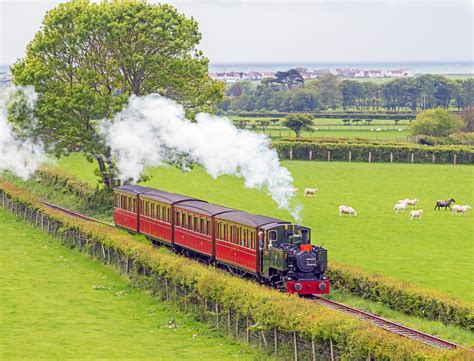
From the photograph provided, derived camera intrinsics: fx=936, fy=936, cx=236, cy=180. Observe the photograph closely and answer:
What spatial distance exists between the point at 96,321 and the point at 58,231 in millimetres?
18596

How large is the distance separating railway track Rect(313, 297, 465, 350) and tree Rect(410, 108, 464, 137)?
79.1m

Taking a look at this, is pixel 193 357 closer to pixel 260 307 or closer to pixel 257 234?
pixel 260 307

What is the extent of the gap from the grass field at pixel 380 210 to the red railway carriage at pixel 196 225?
7651 millimetres

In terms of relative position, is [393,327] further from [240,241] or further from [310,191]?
[310,191]

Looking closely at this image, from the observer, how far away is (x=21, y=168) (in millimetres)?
77625

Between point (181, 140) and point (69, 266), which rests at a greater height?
point (181, 140)

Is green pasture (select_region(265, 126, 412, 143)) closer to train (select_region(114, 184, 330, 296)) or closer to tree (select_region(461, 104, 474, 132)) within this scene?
tree (select_region(461, 104, 474, 132))

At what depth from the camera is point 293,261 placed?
35000 millimetres

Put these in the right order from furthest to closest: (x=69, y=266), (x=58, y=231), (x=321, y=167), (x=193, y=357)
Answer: (x=321, y=167)
(x=58, y=231)
(x=69, y=266)
(x=193, y=357)

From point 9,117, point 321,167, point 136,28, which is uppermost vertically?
point 136,28

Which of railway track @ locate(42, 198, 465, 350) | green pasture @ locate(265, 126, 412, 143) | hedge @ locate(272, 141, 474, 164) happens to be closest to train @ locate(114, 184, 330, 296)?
railway track @ locate(42, 198, 465, 350)

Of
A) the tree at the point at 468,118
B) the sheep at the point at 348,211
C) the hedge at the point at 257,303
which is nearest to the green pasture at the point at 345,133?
the tree at the point at 468,118

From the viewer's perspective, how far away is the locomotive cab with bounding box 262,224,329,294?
3491cm

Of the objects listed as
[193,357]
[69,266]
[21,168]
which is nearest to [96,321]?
[193,357]
